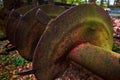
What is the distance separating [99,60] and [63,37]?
44 cm

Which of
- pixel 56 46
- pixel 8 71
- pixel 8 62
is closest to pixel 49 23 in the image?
pixel 56 46

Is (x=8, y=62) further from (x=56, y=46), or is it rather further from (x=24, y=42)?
(x=56, y=46)

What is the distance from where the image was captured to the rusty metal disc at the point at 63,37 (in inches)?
93.7

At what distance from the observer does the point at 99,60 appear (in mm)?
2258

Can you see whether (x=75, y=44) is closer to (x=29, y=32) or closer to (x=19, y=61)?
(x=29, y=32)

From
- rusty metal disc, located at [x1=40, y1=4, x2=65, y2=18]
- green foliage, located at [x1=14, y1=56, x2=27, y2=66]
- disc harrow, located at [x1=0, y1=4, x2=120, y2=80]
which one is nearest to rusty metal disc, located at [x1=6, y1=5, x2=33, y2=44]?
rusty metal disc, located at [x1=40, y1=4, x2=65, y2=18]

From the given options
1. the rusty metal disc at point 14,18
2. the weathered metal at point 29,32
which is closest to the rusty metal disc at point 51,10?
the weathered metal at point 29,32

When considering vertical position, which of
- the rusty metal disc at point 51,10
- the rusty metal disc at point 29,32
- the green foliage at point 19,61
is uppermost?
the rusty metal disc at point 51,10

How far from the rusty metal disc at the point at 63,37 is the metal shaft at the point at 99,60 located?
0.46 ft

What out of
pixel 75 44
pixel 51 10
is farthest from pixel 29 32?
pixel 75 44

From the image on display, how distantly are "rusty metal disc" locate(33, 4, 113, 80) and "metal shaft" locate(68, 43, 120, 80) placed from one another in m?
0.14

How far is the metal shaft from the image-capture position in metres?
2.15

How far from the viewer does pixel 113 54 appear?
2.27 meters

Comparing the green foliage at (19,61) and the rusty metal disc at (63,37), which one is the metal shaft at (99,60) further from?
the green foliage at (19,61)
